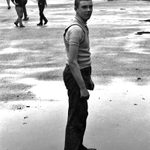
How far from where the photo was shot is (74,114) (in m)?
4.59

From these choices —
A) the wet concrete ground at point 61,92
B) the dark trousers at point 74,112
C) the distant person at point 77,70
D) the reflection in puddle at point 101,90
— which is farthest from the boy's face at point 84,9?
the reflection in puddle at point 101,90

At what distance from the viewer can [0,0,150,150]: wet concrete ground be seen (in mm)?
5547

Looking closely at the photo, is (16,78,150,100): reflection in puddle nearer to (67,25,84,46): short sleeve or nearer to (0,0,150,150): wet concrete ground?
(0,0,150,150): wet concrete ground

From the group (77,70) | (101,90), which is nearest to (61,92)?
(101,90)

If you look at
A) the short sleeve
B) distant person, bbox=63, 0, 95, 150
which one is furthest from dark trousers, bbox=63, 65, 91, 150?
the short sleeve

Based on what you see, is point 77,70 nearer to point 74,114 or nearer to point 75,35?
point 75,35

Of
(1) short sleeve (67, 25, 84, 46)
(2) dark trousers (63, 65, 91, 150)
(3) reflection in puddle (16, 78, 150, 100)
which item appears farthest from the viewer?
(3) reflection in puddle (16, 78, 150, 100)

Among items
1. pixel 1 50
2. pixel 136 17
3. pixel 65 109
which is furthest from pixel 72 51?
pixel 136 17

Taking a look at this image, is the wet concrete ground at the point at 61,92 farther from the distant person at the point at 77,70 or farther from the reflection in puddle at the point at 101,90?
the distant person at the point at 77,70

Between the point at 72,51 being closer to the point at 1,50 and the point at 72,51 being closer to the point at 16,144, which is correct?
the point at 16,144

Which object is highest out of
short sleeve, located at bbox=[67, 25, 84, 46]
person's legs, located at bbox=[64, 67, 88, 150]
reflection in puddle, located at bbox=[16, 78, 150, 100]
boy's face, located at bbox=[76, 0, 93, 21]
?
boy's face, located at bbox=[76, 0, 93, 21]

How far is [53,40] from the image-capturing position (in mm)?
14180

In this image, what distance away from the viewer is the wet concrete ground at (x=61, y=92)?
555cm

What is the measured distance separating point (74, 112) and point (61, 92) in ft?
10.6
